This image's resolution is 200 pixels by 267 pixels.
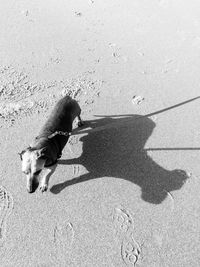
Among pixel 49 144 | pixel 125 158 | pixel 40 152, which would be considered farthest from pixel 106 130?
pixel 40 152

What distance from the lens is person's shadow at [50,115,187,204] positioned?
603cm

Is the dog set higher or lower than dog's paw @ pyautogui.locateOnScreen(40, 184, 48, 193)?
higher

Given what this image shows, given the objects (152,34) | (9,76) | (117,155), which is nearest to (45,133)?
(117,155)

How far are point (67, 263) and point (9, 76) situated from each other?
4.15m

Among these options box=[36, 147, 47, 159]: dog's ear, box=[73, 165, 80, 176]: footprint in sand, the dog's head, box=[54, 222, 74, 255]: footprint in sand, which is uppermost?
box=[36, 147, 47, 159]: dog's ear

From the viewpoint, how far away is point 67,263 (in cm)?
528

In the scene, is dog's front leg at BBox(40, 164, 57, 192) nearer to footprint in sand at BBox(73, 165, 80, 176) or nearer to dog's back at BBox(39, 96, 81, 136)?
footprint in sand at BBox(73, 165, 80, 176)

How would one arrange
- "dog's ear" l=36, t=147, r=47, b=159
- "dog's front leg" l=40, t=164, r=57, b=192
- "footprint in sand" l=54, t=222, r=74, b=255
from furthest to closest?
"dog's front leg" l=40, t=164, r=57, b=192, "footprint in sand" l=54, t=222, r=74, b=255, "dog's ear" l=36, t=147, r=47, b=159

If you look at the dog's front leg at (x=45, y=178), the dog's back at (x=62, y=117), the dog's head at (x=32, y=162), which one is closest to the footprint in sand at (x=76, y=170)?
the dog's front leg at (x=45, y=178)

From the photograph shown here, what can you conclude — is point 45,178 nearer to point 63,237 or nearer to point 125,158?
point 63,237

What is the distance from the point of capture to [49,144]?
5.57 m

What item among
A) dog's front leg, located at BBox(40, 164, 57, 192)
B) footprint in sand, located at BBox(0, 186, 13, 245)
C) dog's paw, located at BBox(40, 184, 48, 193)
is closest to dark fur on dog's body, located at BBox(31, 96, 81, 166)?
dog's front leg, located at BBox(40, 164, 57, 192)

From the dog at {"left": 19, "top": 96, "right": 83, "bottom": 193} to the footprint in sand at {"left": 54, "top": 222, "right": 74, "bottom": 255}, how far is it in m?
0.68

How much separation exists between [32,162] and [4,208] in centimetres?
113
